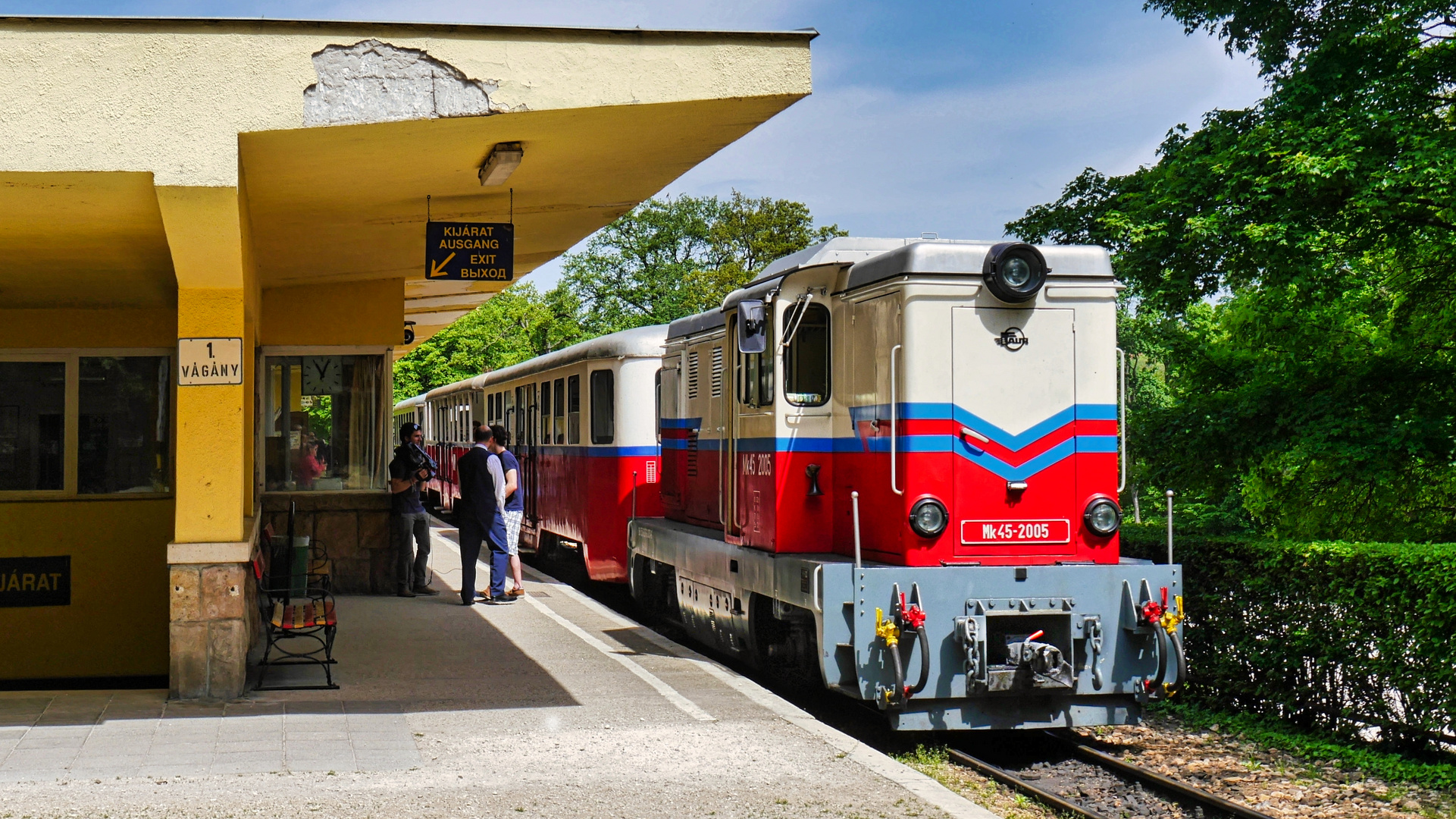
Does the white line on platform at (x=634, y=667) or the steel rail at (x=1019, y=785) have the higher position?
the white line on platform at (x=634, y=667)

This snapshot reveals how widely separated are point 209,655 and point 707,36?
15.7 ft

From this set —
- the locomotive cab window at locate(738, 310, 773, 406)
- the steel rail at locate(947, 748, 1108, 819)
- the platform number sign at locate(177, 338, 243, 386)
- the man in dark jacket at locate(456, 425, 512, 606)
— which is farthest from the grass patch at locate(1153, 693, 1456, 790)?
the man in dark jacket at locate(456, 425, 512, 606)

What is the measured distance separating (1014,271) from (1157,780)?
3088mm

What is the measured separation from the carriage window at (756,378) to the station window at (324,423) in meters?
5.66

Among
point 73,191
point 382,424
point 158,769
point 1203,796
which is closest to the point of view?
point 158,769

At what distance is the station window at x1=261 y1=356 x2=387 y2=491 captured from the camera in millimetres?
13328

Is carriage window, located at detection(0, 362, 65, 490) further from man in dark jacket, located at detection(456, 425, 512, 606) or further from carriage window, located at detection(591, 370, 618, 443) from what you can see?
carriage window, located at detection(591, 370, 618, 443)

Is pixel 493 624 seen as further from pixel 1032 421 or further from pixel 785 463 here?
pixel 1032 421

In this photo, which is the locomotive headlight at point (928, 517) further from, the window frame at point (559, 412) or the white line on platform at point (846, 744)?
the window frame at point (559, 412)

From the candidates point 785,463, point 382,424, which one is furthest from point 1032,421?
point 382,424

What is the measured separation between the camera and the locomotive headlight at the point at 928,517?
7.55m

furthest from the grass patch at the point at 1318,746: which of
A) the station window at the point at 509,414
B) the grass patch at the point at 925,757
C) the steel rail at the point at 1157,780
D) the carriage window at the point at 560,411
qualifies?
the station window at the point at 509,414

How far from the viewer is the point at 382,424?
13.7 metres

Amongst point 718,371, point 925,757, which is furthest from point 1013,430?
point 718,371
